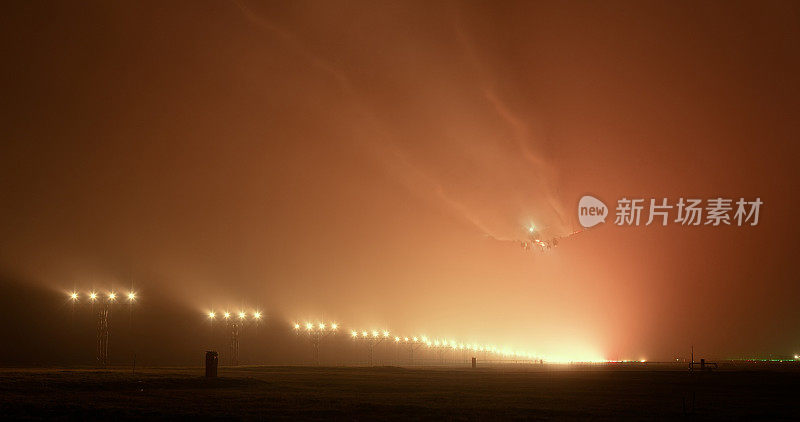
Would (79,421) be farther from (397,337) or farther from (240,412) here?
(397,337)

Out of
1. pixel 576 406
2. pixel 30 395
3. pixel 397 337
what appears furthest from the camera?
pixel 397 337

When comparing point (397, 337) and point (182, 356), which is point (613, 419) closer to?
point (182, 356)

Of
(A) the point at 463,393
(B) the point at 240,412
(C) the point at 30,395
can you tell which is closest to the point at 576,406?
(A) the point at 463,393

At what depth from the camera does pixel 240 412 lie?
121ft

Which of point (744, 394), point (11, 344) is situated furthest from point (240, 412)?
point (11, 344)

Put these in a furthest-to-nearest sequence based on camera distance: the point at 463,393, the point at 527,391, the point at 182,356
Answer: the point at 182,356
the point at 527,391
the point at 463,393

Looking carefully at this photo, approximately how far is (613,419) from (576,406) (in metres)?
7.26

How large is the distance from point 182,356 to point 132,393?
4437 inches

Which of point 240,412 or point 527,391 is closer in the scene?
point 240,412

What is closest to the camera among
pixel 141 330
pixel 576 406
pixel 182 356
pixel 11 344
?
pixel 576 406

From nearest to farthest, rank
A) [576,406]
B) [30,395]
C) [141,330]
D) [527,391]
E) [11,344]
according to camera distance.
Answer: [30,395] < [576,406] < [527,391] < [11,344] < [141,330]

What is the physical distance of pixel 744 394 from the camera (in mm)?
58656

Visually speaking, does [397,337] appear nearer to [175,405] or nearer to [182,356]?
[182,356]

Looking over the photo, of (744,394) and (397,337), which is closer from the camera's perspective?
(744,394)
